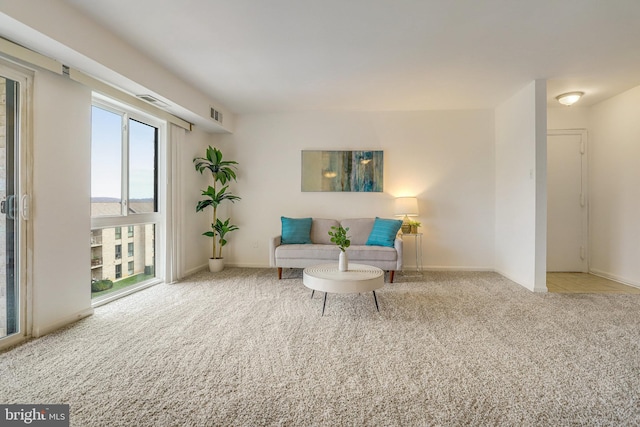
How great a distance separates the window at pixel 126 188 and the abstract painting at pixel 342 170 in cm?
224

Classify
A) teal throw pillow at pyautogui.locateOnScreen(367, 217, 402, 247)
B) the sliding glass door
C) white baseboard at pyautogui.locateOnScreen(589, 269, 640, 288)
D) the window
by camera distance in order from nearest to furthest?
the sliding glass door < the window < white baseboard at pyautogui.locateOnScreen(589, 269, 640, 288) < teal throw pillow at pyautogui.locateOnScreen(367, 217, 402, 247)

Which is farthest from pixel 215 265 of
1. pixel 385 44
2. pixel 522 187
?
pixel 522 187

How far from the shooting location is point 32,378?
6.08 ft

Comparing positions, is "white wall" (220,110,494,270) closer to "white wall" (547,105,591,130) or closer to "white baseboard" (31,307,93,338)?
"white wall" (547,105,591,130)

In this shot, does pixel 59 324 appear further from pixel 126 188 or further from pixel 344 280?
pixel 344 280

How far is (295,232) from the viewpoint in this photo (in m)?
4.71

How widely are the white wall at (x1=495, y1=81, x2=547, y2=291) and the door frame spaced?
203 inches

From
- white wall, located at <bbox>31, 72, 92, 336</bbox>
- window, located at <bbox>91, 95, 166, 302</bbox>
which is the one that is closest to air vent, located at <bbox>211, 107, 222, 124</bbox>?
window, located at <bbox>91, 95, 166, 302</bbox>

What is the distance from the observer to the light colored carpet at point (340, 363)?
5.16 feet

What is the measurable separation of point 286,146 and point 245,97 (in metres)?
1.09

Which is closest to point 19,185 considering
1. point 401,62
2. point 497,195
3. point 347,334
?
point 347,334

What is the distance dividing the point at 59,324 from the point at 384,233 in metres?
3.79

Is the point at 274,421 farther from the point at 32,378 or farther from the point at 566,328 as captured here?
the point at 566,328

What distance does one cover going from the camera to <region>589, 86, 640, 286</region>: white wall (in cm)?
413
